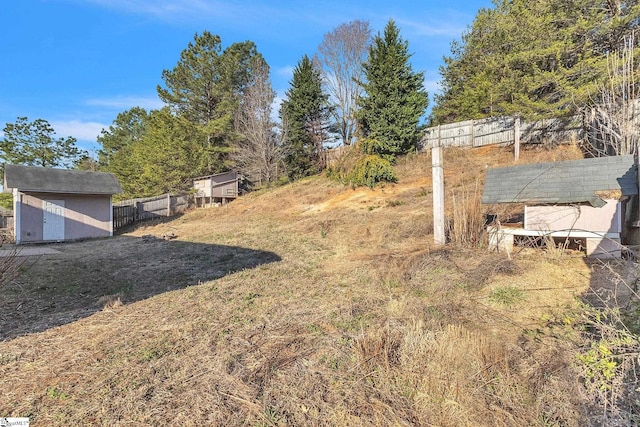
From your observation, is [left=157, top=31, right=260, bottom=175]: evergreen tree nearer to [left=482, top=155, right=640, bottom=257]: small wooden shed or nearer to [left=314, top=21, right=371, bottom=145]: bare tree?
[left=314, top=21, right=371, bottom=145]: bare tree

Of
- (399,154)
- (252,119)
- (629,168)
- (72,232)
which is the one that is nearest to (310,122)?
(252,119)

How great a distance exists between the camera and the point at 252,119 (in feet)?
72.7

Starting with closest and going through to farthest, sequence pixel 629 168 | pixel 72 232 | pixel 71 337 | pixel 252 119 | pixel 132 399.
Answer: pixel 132 399, pixel 71 337, pixel 629 168, pixel 72 232, pixel 252 119

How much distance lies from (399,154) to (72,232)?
16.3 m

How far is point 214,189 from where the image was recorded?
20844 millimetres

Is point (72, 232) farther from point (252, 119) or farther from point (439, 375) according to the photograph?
point (439, 375)

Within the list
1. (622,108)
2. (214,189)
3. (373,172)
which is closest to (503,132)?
(373,172)

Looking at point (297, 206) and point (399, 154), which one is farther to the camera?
point (399, 154)

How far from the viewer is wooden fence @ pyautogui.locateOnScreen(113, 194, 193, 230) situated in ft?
53.9

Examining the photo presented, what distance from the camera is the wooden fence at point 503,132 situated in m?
13.6

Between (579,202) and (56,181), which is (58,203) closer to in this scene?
(56,181)

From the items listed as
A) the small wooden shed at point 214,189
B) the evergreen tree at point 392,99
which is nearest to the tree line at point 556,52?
the evergreen tree at point 392,99

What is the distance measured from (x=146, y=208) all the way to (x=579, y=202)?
18621 mm

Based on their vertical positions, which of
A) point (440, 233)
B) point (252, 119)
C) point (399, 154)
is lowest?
point (440, 233)
